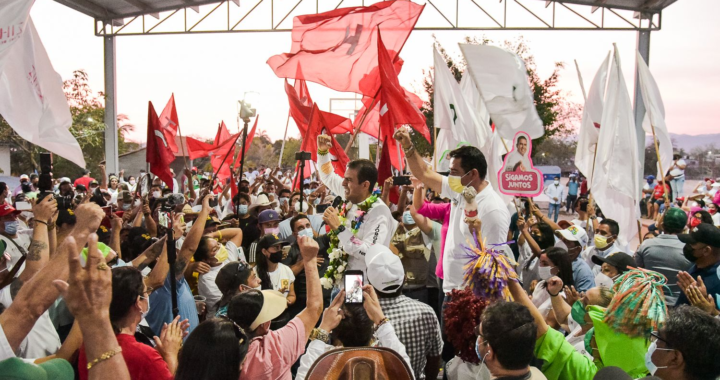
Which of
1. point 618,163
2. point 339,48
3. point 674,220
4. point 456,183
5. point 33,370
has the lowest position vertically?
point 33,370

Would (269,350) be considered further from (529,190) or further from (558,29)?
(558,29)

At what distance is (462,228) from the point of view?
452cm

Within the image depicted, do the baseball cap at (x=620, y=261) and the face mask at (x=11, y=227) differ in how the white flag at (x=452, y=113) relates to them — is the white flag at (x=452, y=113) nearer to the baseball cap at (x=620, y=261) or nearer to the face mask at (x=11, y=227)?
the baseball cap at (x=620, y=261)

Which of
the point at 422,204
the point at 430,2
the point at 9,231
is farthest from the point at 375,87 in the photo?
the point at 430,2

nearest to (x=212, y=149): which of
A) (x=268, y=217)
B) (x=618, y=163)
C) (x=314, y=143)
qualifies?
(x=314, y=143)

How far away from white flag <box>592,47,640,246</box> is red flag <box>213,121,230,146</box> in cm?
767

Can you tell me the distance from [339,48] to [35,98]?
491cm

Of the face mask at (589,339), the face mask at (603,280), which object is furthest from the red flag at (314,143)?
the face mask at (589,339)

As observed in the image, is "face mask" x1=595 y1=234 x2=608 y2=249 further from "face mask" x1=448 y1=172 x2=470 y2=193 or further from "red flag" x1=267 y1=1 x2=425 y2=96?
"red flag" x1=267 y1=1 x2=425 y2=96

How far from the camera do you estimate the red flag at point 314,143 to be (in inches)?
352

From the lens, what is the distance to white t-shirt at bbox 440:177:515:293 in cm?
446

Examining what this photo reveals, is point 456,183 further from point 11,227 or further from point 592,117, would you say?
point 592,117

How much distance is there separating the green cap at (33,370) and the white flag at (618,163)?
616 cm

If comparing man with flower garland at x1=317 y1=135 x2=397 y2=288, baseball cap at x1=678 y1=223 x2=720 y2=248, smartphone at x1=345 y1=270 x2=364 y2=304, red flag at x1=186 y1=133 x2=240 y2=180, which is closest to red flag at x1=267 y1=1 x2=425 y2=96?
man with flower garland at x1=317 y1=135 x2=397 y2=288
